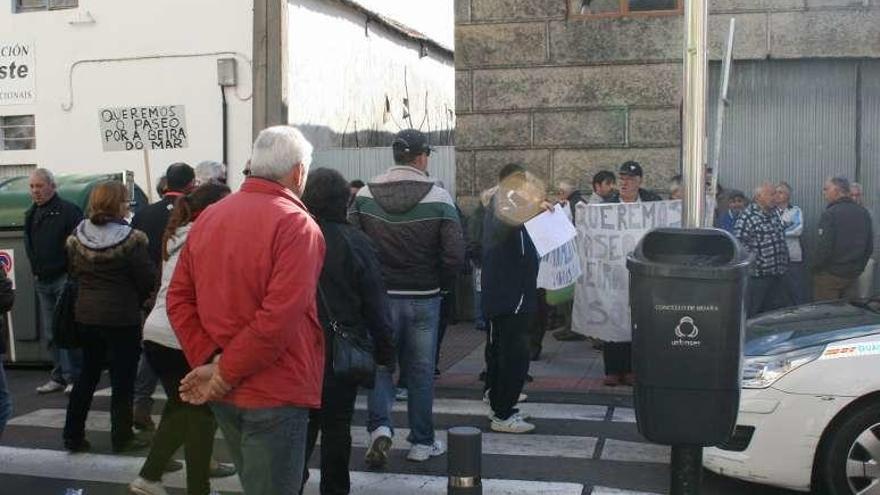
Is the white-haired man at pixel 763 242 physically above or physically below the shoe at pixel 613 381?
above

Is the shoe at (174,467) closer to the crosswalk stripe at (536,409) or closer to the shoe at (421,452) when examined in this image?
the shoe at (421,452)

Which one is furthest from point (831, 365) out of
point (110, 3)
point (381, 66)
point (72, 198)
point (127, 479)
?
point (381, 66)

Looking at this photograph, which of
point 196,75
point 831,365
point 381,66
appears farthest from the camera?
point 381,66

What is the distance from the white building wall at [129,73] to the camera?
1397 centimetres

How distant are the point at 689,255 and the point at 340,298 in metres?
1.65

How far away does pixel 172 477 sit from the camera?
20.3 ft

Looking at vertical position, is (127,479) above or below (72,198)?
below

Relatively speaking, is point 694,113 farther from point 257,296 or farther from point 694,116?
point 257,296

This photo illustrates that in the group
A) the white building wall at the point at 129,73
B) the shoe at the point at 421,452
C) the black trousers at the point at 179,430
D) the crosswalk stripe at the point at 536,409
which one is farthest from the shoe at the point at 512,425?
the white building wall at the point at 129,73

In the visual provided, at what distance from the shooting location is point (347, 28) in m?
16.1

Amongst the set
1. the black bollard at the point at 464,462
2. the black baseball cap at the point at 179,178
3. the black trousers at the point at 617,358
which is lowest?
the black trousers at the point at 617,358

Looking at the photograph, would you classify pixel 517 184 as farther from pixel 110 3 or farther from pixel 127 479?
pixel 110 3

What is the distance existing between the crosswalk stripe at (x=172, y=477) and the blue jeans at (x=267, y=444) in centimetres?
228

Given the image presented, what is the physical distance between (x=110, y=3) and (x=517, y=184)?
9612 millimetres
